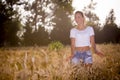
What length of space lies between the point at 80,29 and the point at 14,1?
2947cm

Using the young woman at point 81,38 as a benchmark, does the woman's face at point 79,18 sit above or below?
above

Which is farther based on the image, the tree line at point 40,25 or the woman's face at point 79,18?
the tree line at point 40,25

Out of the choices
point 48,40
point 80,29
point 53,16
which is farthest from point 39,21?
point 80,29

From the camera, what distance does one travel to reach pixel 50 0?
35.0m

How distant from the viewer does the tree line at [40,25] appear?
28703mm

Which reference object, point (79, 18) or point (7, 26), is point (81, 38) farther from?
point (7, 26)

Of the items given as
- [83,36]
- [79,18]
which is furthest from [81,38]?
[79,18]

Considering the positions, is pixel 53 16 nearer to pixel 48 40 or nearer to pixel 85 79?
pixel 48 40

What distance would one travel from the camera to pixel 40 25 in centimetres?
2906

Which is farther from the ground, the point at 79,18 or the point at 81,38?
the point at 79,18

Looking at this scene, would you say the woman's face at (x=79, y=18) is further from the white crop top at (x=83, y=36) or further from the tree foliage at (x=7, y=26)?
the tree foliage at (x=7, y=26)

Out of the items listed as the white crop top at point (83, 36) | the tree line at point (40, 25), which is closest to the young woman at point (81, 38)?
the white crop top at point (83, 36)

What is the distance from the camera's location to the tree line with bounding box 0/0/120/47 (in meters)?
28.7

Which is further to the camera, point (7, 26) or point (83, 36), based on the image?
→ point (7, 26)
